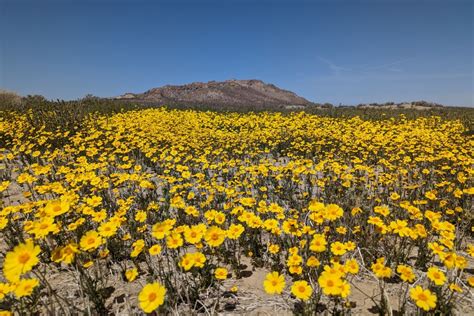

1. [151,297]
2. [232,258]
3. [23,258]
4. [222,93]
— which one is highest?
[222,93]

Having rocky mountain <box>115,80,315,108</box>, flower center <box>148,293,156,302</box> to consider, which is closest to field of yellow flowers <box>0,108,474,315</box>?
flower center <box>148,293,156,302</box>

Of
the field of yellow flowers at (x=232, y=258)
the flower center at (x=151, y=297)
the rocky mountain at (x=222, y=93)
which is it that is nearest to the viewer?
the flower center at (x=151, y=297)

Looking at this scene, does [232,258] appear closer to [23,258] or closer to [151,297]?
[151,297]

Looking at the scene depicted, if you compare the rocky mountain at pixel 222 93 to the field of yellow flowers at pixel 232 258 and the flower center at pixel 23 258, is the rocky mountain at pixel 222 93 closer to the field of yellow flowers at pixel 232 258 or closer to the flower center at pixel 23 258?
the field of yellow flowers at pixel 232 258

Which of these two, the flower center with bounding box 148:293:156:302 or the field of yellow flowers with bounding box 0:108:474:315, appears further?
the field of yellow flowers with bounding box 0:108:474:315

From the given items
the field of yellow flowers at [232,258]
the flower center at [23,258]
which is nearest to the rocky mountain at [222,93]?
the field of yellow flowers at [232,258]

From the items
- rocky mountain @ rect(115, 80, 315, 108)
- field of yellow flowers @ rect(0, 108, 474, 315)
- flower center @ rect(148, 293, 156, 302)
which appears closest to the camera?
flower center @ rect(148, 293, 156, 302)

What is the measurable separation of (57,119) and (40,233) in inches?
449

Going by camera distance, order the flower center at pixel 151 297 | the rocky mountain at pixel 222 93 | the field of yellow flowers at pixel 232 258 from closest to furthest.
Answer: the flower center at pixel 151 297 → the field of yellow flowers at pixel 232 258 → the rocky mountain at pixel 222 93

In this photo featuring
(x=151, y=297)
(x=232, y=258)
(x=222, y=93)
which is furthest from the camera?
(x=222, y=93)

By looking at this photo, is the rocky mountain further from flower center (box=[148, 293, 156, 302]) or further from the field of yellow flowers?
flower center (box=[148, 293, 156, 302])

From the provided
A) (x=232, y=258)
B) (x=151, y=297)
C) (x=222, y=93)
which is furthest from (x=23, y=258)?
(x=222, y=93)

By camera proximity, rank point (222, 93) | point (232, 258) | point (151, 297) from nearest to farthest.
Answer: point (151, 297)
point (232, 258)
point (222, 93)

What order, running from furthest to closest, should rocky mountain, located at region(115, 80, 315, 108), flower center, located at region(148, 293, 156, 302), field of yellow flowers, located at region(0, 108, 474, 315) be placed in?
rocky mountain, located at region(115, 80, 315, 108) < field of yellow flowers, located at region(0, 108, 474, 315) < flower center, located at region(148, 293, 156, 302)
